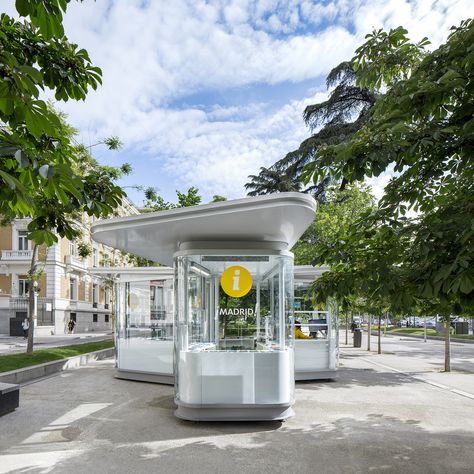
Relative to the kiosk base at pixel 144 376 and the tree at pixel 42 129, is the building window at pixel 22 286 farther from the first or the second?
the tree at pixel 42 129

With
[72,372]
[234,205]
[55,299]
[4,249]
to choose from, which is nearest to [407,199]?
[234,205]

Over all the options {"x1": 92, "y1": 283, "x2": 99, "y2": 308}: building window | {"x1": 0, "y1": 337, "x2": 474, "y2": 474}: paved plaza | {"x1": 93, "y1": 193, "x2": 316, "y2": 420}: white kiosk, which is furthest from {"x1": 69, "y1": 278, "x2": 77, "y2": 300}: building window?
{"x1": 93, "y1": 193, "x2": 316, "y2": 420}: white kiosk

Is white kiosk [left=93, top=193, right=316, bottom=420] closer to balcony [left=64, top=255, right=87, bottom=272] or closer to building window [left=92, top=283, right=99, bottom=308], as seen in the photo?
balcony [left=64, top=255, right=87, bottom=272]

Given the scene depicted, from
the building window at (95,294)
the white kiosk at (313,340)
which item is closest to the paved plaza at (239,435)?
the white kiosk at (313,340)

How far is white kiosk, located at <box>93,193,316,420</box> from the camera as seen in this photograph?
794 cm

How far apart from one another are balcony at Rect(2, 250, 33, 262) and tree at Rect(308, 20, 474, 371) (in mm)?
37797

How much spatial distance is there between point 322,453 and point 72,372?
9900 mm

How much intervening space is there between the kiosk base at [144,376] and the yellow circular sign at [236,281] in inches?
184

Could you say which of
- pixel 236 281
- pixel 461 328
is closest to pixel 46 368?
pixel 236 281

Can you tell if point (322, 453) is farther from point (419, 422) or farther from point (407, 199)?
point (407, 199)

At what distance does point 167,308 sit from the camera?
12266 mm

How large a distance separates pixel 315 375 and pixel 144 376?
4.28 m

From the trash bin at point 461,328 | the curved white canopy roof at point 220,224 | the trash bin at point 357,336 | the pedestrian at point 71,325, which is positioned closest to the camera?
the curved white canopy roof at point 220,224

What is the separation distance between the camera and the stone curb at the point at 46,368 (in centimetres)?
1185
